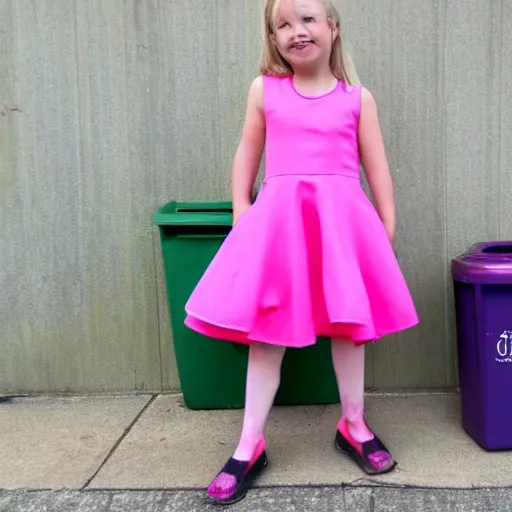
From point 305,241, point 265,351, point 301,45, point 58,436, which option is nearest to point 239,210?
point 305,241

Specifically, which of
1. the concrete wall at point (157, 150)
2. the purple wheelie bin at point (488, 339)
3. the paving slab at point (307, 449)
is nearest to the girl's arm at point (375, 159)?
the purple wheelie bin at point (488, 339)

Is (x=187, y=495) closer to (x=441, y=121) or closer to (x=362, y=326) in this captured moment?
(x=362, y=326)

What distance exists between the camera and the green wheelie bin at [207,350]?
2.98m

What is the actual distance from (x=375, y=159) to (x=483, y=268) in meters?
0.60

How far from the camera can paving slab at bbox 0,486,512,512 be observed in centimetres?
229

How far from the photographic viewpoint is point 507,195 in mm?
3287

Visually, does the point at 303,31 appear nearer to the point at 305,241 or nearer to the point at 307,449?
the point at 305,241

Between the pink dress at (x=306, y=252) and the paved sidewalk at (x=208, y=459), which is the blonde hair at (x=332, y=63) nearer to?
the pink dress at (x=306, y=252)

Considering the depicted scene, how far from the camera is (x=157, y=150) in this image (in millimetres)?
3342

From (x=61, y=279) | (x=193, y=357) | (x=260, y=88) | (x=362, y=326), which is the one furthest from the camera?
(x=61, y=279)

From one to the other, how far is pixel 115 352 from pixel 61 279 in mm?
488

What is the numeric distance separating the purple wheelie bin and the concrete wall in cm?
68

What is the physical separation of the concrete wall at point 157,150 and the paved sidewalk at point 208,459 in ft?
1.06

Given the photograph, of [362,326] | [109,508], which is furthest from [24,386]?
[362,326]
